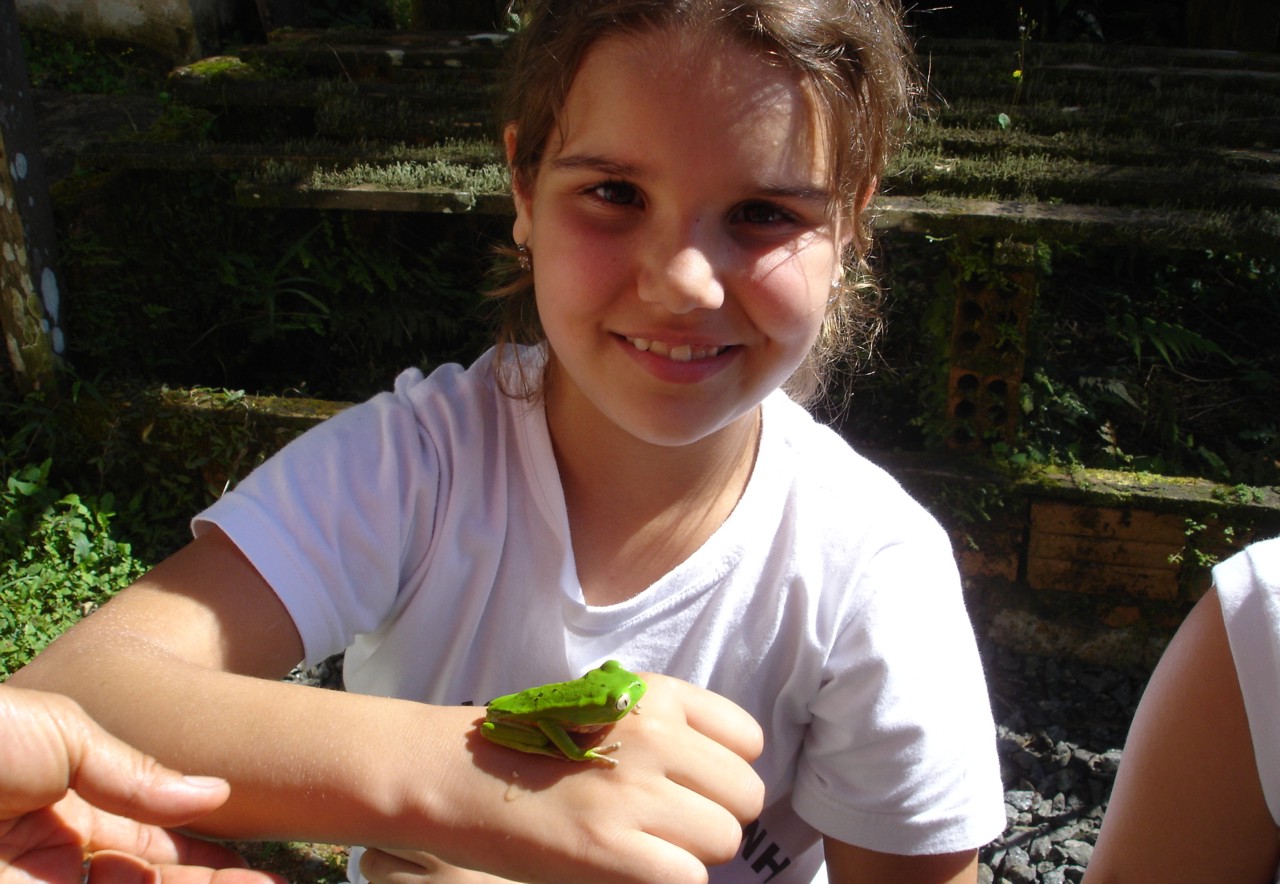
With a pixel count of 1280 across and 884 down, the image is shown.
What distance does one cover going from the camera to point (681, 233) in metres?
1.54

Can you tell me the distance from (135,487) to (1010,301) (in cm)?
313

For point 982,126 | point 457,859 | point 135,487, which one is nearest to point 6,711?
point 457,859

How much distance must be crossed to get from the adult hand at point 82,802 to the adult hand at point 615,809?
256mm

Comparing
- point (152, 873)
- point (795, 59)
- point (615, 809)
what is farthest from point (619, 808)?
point (795, 59)

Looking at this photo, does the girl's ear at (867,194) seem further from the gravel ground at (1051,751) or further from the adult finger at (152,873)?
the gravel ground at (1051,751)

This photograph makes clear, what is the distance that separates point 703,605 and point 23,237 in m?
3.19

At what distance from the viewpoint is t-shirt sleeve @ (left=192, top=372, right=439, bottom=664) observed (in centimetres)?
162

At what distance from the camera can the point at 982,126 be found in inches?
153

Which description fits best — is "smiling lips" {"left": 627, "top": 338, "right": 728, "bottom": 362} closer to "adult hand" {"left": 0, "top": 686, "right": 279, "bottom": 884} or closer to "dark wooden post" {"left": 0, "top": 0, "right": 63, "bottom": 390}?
"adult hand" {"left": 0, "top": 686, "right": 279, "bottom": 884}

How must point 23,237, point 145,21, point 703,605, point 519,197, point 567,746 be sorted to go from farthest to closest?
1. point 145,21
2. point 23,237
3. point 519,197
4. point 703,605
5. point 567,746

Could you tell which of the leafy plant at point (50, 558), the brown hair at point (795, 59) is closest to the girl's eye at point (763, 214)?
the brown hair at point (795, 59)

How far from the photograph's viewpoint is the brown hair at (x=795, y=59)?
5.10 ft

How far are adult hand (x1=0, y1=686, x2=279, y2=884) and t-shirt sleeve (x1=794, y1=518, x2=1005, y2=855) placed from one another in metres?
0.86

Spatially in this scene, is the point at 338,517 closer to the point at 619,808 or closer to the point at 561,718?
the point at 561,718
